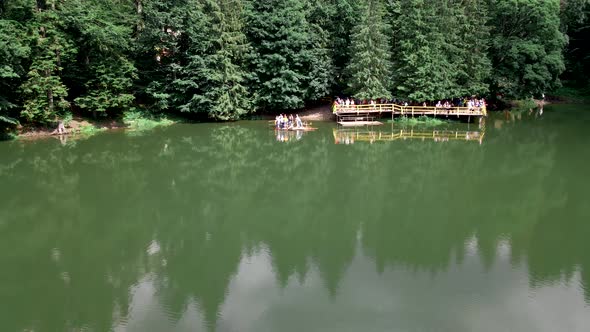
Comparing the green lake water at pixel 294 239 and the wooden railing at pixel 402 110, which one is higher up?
the wooden railing at pixel 402 110

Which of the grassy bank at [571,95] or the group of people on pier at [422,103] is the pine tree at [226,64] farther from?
the grassy bank at [571,95]

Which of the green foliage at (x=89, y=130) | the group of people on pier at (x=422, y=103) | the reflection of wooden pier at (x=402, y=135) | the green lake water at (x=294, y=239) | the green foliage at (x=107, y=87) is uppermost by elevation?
A: the green foliage at (x=107, y=87)

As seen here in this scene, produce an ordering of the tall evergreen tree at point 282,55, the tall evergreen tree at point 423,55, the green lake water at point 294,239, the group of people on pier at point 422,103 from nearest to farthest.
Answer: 1. the green lake water at point 294,239
2. the tall evergreen tree at point 423,55
3. the group of people on pier at point 422,103
4. the tall evergreen tree at point 282,55

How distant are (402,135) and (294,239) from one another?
1966 cm

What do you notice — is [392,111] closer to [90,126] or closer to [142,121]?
[142,121]

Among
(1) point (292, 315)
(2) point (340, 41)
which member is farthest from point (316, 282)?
(2) point (340, 41)

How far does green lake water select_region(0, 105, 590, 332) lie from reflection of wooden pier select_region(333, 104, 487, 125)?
10752 millimetres

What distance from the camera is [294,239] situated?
14.6 m

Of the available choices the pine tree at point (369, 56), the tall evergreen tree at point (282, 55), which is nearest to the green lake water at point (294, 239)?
the pine tree at point (369, 56)

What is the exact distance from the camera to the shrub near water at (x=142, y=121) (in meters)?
35.8

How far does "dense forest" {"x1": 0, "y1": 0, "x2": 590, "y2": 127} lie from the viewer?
34.4 meters

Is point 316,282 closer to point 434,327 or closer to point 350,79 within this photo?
point 434,327

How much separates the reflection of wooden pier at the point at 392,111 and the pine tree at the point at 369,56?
97 cm

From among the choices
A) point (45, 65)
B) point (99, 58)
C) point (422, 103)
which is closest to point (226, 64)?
point (99, 58)
